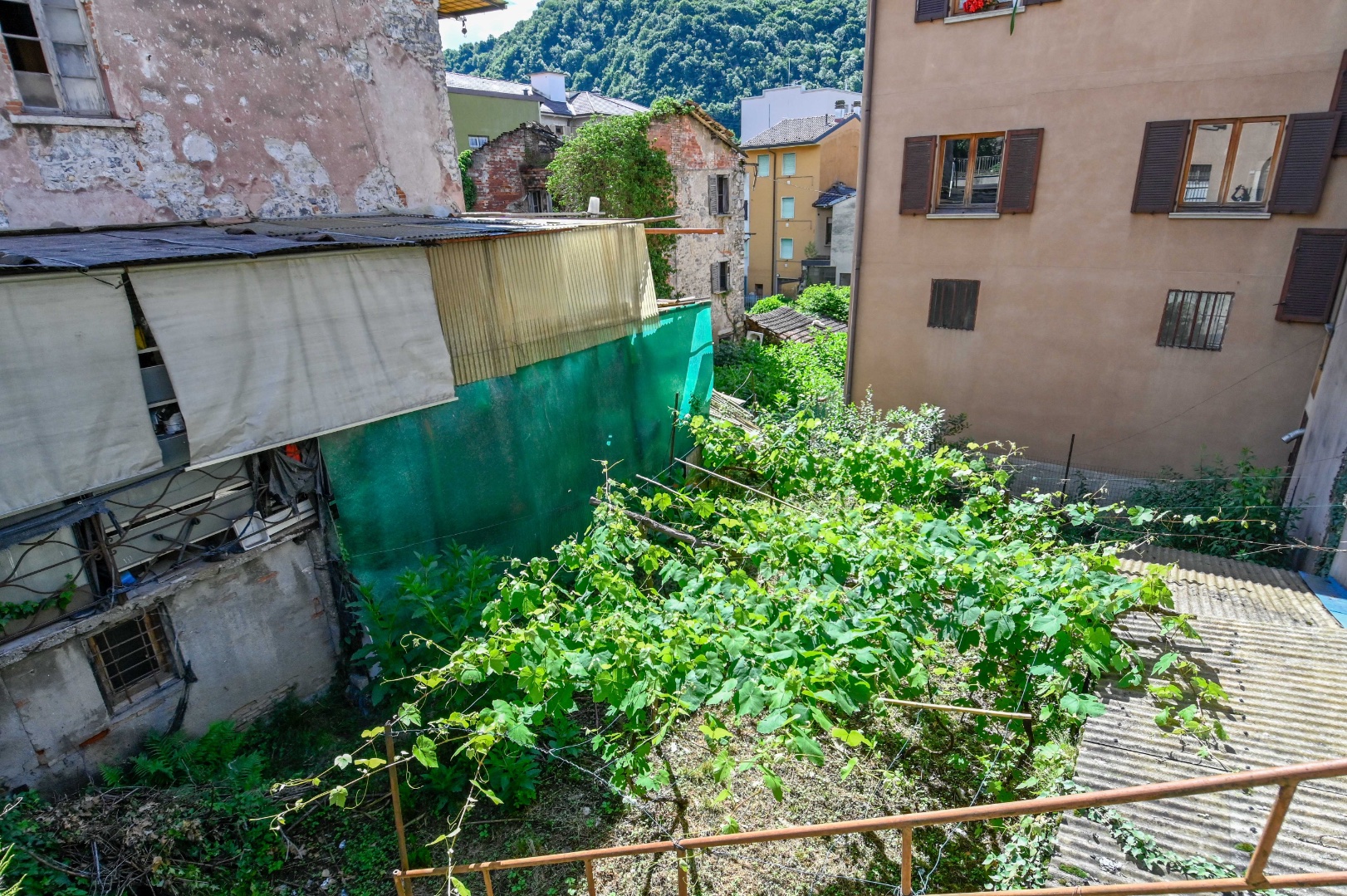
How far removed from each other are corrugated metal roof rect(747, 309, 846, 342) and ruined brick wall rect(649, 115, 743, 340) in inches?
27.5

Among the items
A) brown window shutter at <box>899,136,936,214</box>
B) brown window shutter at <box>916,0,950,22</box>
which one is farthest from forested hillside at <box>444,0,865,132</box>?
brown window shutter at <box>899,136,936,214</box>

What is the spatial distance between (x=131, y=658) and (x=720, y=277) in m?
18.3

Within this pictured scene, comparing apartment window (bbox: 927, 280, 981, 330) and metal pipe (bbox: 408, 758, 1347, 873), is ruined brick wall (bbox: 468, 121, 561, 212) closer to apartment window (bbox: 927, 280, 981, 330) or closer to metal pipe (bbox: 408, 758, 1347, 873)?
apartment window (bbox: 927, 280, 981, 330)

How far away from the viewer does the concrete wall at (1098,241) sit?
32.7 ft

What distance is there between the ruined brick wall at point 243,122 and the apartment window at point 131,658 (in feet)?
11.9

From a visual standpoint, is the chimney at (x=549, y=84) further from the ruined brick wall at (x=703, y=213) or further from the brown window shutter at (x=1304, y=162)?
the brown window shutter at (x=1304, y=162)

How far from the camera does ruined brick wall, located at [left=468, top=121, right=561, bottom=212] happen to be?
2036 centimetres

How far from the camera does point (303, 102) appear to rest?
25.8 ft

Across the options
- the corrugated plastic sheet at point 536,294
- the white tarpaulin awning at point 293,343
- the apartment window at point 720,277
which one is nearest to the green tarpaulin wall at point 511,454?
the corrugated plastic sheet at point 536,294

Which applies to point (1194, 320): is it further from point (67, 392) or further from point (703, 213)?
point (67, 392)

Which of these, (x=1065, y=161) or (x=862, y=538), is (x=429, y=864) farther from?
(x=1065, y=161)

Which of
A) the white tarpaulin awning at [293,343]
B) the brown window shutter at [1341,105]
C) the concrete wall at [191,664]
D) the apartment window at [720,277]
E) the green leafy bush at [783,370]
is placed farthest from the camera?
the apartment window at [720,277]

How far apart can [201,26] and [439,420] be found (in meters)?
4.45

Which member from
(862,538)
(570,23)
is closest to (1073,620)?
(862,538)
